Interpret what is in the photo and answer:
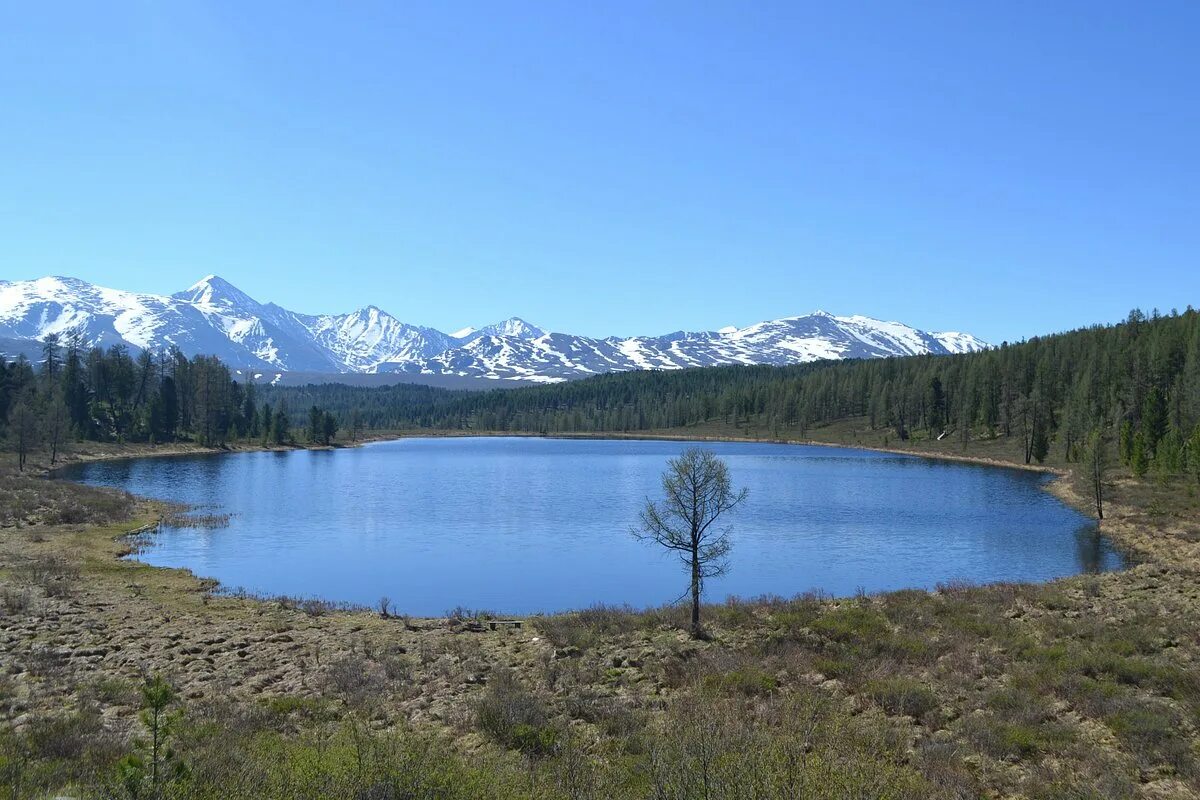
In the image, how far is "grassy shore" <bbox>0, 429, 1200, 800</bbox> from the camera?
472 inches

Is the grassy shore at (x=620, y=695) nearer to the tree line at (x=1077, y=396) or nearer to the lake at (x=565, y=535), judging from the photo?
the lake at (x=565, y=535)

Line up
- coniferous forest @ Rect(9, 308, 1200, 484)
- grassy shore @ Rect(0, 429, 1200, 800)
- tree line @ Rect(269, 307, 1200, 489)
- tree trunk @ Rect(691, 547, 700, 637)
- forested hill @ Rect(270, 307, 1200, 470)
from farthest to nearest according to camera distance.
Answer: coniferous forest @ Rect(9, 308, 1200, 484) < forested hill @ Rect(270, 307, 1200, 470) < tree line @ Rect(269, 307, 1200, 489) < tree trunk @ Rect(691, 547, 700, 637) < grassy shore @ Rect(0, 429, 1200, 800)

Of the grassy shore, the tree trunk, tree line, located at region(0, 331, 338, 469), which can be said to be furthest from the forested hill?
tree line, located at region(0, 331, 338, 469)

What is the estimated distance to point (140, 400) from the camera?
16212cm

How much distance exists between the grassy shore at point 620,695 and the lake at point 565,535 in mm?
8779

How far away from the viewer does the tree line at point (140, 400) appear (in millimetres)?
133750

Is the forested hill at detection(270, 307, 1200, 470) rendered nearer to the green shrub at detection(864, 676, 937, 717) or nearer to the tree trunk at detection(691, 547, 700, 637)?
the tree trunk at detection(691, 547, 700, 637)

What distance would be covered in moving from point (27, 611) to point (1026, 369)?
17895 cm

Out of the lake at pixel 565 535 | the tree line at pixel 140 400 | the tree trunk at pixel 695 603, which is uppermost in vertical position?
the tree line at pixel 140 400

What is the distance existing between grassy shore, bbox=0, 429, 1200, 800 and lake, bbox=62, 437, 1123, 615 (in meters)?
8.78

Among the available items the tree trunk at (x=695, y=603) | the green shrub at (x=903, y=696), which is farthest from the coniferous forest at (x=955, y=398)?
the green shrub at (x=903, y=696)

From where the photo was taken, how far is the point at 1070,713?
1806 centimetres

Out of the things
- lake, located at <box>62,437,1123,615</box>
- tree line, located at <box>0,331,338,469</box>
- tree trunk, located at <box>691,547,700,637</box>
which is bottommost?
lake, located at <box>62,437,1123,615</box>

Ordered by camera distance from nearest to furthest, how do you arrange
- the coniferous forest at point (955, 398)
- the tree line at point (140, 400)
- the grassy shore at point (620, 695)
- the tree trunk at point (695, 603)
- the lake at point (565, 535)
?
1. the grassy shore at point (620, 695)
2. the tree trunk at point (695, 603)
3. the lake at point (565, 535)
4. the coniferous forest at point (955, 398)
5. the tree line at point (140, 400)
